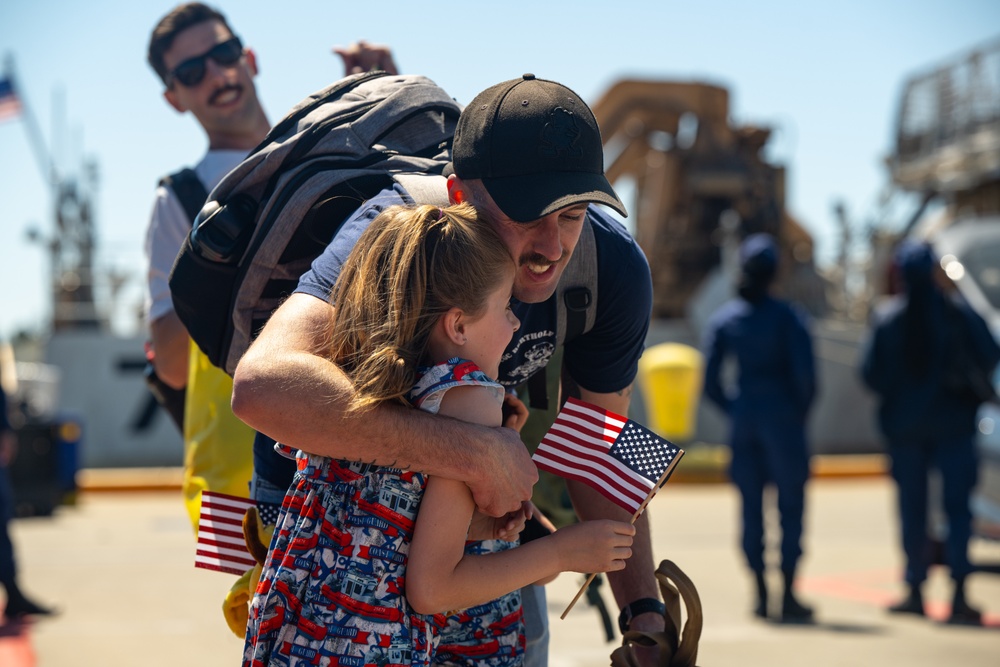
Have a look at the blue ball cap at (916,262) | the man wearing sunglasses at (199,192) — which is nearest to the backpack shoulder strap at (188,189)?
the man wearing sunglasses at (199,192)

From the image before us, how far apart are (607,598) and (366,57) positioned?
5233mm

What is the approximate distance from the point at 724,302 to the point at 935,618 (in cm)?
1020

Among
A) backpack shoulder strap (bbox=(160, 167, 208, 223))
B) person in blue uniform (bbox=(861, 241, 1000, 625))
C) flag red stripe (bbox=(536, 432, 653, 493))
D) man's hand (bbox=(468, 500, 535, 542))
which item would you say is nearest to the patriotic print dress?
man's hand (bbox=(468, 500, 535, 542))

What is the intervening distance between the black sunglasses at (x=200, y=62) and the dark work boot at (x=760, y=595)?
4596 mm

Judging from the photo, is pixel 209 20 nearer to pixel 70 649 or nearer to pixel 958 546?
pixel 70 649

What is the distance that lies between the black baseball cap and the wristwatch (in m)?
0.89

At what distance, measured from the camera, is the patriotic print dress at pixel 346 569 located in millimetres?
2098

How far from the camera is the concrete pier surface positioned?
6.12 meters

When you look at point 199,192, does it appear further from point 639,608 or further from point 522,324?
point 639,608

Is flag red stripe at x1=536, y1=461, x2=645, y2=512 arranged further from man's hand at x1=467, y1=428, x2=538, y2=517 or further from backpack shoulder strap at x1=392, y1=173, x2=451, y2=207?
backpack shoulder strap at x1=392, y1=173, x2=451, y2=207

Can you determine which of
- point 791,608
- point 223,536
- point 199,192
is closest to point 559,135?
point 223,536

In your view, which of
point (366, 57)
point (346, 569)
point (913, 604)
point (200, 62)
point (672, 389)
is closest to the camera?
point (346, 569)

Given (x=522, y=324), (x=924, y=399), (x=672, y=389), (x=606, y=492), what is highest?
(x=522, y=324)

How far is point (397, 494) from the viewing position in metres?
2.12
